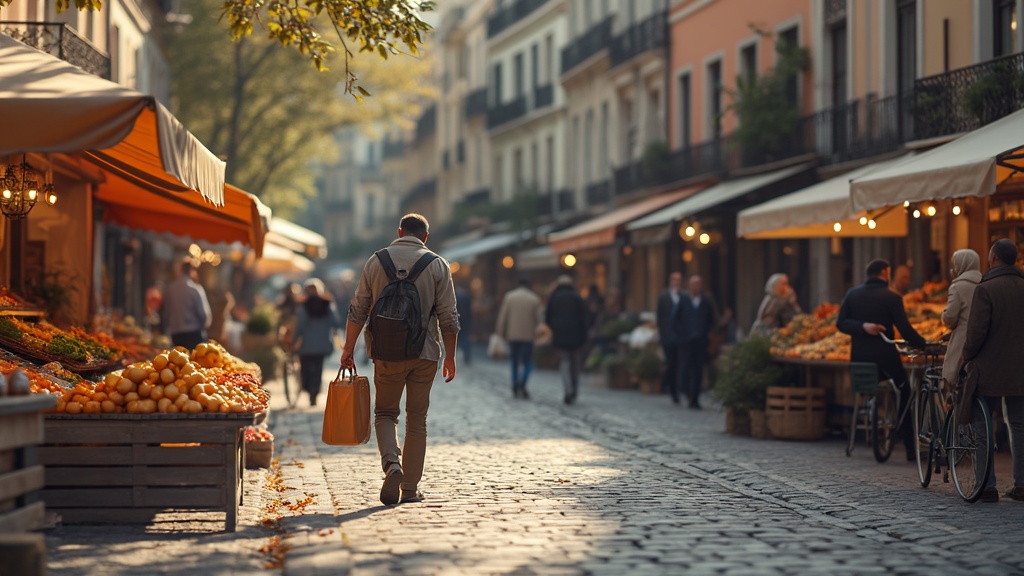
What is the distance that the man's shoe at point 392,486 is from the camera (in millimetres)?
10438

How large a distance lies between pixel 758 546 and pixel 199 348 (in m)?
5.34

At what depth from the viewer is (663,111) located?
3522 cm

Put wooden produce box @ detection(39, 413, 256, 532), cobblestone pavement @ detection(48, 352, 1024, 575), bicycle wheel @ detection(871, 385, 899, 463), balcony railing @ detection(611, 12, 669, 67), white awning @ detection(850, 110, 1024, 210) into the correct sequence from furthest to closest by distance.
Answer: balcony railing @ detection(611, 12, 669, 67) → bicycle wheel @ detection(871, 385, 899, 463) → white awning @ detection(850, 110, 1024, 210) → wooden produce box @ detection(39, 413, 256, 532) → cobblestone pavement @ detection(48, 352, 1024, 575)

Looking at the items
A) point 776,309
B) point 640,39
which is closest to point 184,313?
point 776,309

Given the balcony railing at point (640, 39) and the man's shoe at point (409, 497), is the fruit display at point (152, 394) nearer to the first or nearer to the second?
the man's shoe at point (409, 497)

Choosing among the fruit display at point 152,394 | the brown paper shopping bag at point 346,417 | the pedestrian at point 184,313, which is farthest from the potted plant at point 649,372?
the fruit display at point 152,394

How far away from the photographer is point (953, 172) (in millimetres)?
13055

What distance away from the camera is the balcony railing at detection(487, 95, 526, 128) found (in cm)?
5181

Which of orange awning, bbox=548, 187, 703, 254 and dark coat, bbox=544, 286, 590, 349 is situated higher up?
orange awning, bbox=548, 187, 703, 254

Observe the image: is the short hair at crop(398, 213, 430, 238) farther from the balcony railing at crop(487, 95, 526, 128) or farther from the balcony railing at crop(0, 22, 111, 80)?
the balcony railing at crop(487, 95, 526, 128)

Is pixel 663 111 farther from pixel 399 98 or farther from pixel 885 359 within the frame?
pixel 885 359

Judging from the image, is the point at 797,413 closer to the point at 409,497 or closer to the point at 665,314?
the point at 409,497

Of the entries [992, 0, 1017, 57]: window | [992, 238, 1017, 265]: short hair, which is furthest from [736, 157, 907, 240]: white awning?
[992, 238, 1017, 265]: short hair

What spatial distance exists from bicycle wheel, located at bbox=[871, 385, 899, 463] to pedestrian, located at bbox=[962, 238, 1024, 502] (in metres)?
2.63
